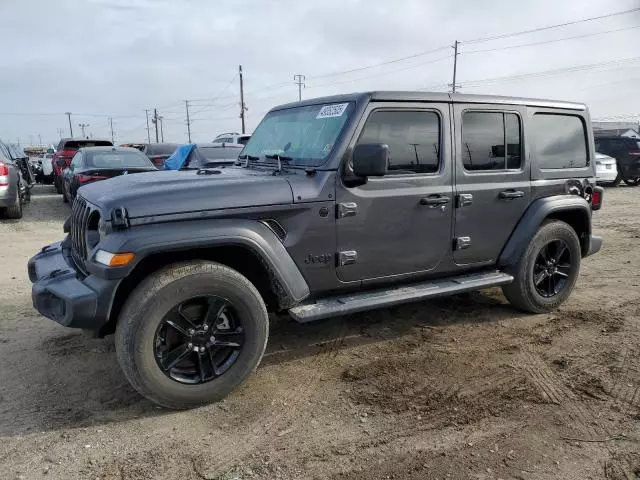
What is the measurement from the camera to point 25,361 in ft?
12.8

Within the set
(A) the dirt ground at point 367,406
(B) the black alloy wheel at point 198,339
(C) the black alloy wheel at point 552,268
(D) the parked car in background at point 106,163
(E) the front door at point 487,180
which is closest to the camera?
(A) the dirt ground at point 367,406

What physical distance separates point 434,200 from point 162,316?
2179 millimetres

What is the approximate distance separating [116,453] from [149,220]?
1289 millimetres

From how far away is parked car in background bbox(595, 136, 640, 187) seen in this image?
16891 mm

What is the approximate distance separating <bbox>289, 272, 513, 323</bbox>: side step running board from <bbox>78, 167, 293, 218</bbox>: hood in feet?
2.54

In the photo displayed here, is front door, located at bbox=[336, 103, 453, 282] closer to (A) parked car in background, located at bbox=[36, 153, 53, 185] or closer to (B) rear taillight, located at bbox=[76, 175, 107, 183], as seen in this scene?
(B) rear taillight, located at bbox=[76, 175, 107, 183]

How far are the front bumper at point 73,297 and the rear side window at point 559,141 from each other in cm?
379

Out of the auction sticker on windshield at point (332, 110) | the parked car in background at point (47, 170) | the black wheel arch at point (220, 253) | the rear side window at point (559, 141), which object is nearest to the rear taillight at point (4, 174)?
A: the black wheel arch at point (220, 253)

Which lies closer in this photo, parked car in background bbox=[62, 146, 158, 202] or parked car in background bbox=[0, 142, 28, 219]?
parked car in background bbox=[62, 146, 158, 202]

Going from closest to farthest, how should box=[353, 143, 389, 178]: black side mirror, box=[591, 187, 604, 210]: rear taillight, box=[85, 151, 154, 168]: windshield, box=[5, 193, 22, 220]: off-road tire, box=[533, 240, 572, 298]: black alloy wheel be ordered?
box=[353, 143, 389, 178]: black side mirror < box=[533, 240, 572, 298]: black alloy wheel < box=[591, 187, 604, 210]: rear taillight < box=[85, 151, 154, 168]: windshield < box=[5, 193, 22, 220]: off-road tire

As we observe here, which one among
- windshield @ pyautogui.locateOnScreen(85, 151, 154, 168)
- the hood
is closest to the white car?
windshield @ pyautogui.locateOnScreen(85, 151, 154, 168)

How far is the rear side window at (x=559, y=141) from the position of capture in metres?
4.74

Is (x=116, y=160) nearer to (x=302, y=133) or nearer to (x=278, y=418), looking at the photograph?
(x=302, y=133)

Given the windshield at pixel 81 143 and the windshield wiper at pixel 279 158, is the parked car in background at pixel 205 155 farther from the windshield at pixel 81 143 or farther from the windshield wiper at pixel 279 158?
the windshield wiper at pixel 279 158
